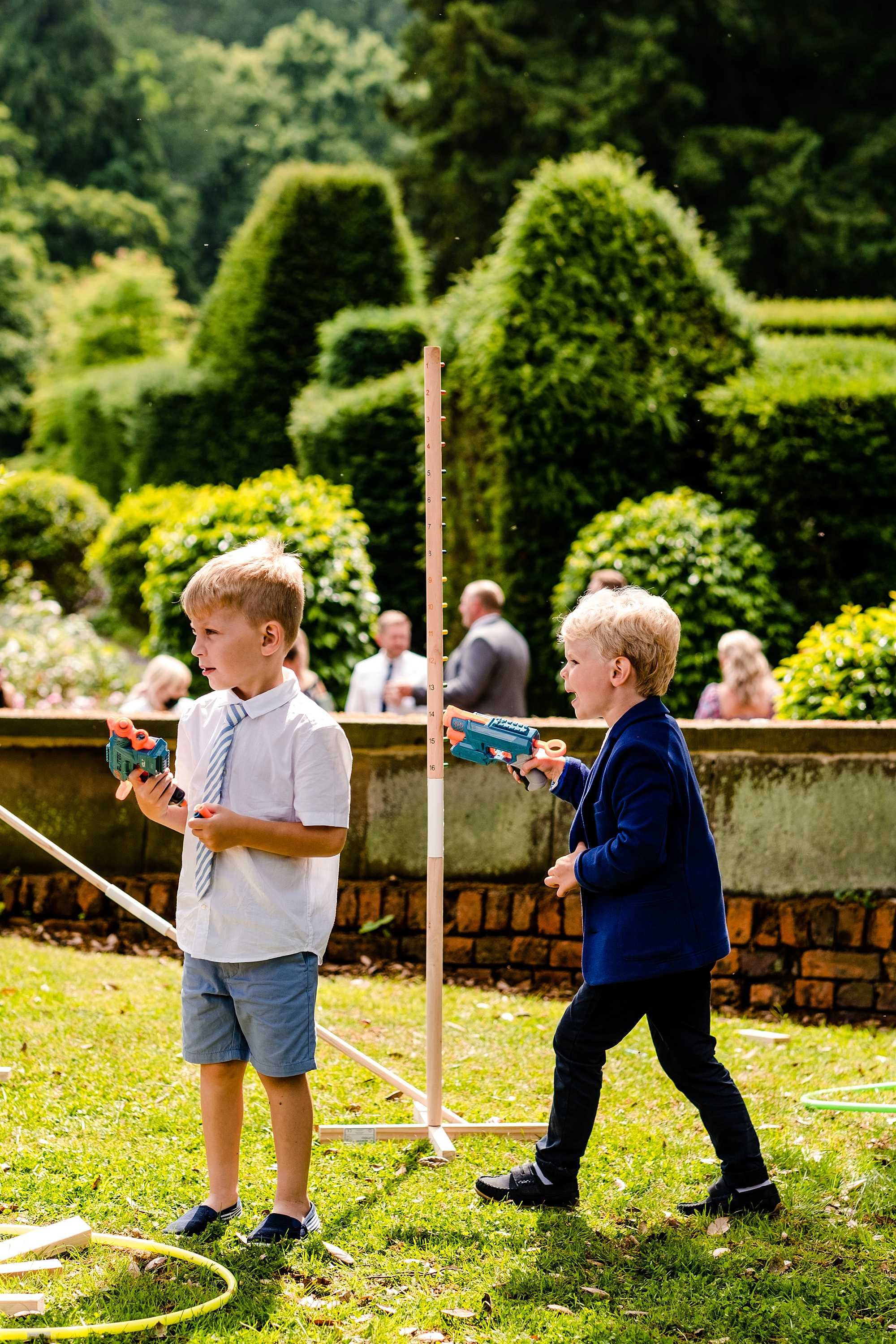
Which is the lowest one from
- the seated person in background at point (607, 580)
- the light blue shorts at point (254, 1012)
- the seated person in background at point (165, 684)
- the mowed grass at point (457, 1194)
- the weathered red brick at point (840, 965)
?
the mowed grass at point (457, 1194)

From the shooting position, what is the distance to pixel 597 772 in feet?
10.4

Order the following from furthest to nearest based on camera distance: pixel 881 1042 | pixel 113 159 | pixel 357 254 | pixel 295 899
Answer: pixel 113 159, pixel 357 254, pixel 881 1042, pixel 295 899

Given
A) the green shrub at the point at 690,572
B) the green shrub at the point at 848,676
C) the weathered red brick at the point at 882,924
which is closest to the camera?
the weathered red brick at the point at 882,924

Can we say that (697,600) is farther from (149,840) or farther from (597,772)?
(597,772)

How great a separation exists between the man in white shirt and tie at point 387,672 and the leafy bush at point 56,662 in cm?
223

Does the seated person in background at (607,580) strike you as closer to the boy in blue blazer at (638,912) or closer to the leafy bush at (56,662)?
the boy in blue blazer at (638,912)

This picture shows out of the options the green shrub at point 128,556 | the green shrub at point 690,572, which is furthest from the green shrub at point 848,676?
the green shrub at point 128,556

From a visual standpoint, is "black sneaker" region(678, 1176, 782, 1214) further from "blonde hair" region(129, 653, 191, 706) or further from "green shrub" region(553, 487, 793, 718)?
"green shrub" region(553, 487, 793, 718)

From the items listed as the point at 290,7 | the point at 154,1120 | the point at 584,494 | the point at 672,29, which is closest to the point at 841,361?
the point at 584,494

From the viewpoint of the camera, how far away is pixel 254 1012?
9.46ft

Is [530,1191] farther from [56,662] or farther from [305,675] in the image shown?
[56,662]

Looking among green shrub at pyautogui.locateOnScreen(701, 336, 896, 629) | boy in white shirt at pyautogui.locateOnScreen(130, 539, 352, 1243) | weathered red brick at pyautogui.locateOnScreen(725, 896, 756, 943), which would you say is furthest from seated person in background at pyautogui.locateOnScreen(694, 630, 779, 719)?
boy in white shirt at pyautogui.locateOnScreen(130, 539, 352, 1243)

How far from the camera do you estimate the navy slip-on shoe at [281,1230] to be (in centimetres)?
291

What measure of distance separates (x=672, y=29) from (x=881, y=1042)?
24.6 meters
